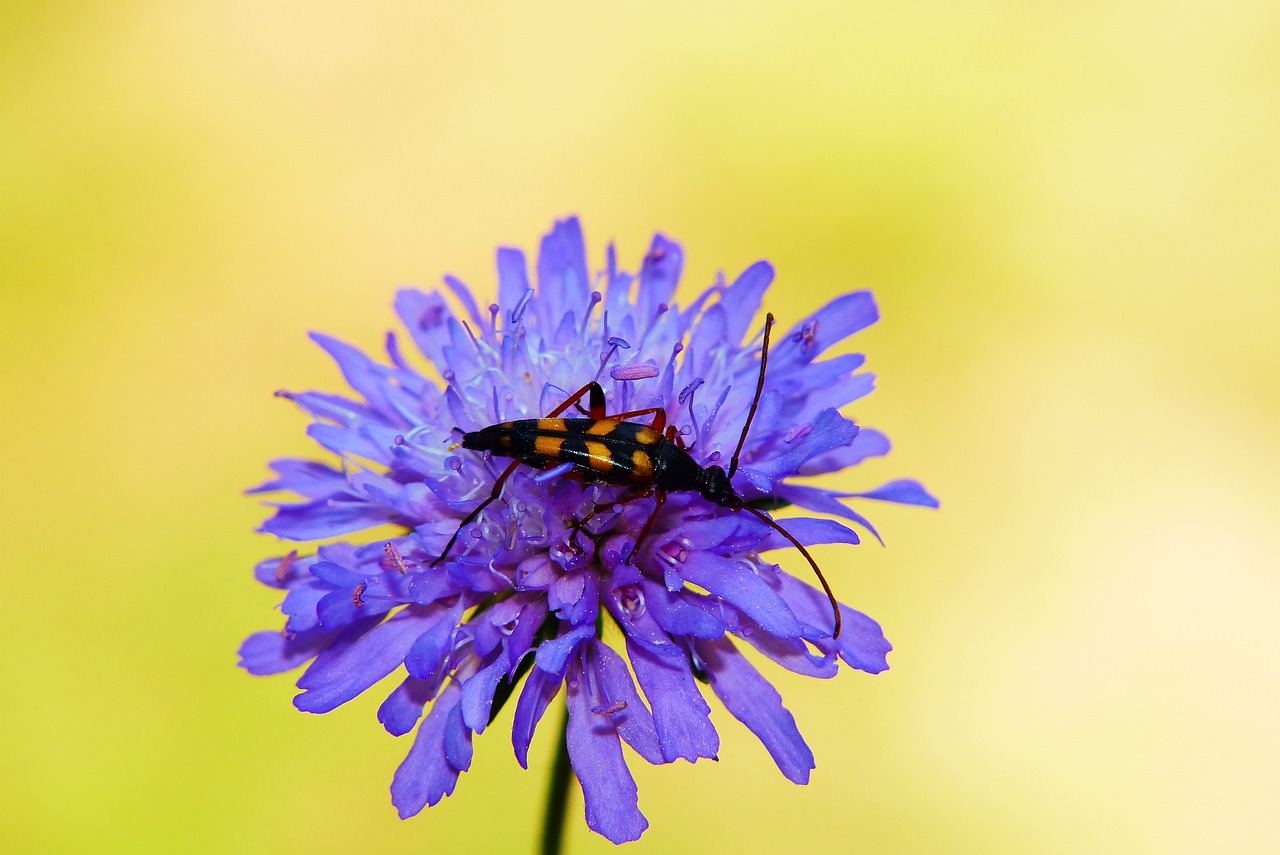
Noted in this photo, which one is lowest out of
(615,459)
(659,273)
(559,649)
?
(559,649)

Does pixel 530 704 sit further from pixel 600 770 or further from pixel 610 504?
pixel 610 504

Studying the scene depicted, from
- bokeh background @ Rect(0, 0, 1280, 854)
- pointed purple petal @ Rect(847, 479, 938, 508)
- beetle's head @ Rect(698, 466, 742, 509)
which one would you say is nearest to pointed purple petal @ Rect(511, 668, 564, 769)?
beetle's head @ Rect(698, 466, 742, 509)

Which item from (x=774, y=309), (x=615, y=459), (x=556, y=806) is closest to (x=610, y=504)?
(x=615, y=459)

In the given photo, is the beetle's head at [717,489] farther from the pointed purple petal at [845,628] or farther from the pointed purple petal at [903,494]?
the pointed purple petal at [903,494]

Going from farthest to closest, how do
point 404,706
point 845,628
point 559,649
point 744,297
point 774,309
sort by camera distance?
1. point 774,309
2. point 744,297
3. point 845,628
4. point 404,706
5. point 559,649

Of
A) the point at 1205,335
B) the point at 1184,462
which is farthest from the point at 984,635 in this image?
the point at 1205,335

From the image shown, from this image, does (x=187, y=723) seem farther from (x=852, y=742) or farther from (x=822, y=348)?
(x=822, y=348)

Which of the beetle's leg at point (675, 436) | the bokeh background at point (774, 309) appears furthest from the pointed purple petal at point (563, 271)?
the bokeh background at point (774, 309)
